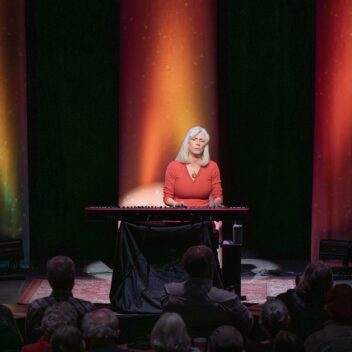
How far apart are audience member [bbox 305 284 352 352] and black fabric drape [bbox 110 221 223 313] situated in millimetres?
2409

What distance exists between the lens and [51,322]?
3.81 meters

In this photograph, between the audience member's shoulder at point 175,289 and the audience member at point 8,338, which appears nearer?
the audience member at point 8,338

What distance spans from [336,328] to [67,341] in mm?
1323

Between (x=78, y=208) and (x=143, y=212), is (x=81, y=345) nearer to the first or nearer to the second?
(x=143, y=212)

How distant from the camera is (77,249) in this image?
9.51 meters

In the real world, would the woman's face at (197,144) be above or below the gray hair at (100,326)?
above

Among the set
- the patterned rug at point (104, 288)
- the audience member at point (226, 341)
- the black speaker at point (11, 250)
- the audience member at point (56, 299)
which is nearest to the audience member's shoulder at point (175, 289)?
the audience member at point (56, 299)

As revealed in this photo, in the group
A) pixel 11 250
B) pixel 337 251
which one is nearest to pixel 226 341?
pixel 337 251

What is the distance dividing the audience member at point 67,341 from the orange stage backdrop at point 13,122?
17.4ft

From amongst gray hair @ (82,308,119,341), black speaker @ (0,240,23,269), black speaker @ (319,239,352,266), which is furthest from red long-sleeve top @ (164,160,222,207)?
gray hair @ (82,308,119,341)

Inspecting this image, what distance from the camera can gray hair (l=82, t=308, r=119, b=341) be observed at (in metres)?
3.62

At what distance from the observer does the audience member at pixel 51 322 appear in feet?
12.3

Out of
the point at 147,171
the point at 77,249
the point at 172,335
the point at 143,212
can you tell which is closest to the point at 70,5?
the point at 147,171

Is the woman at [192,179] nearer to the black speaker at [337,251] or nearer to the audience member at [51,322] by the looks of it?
the black speaker at [337,251]
